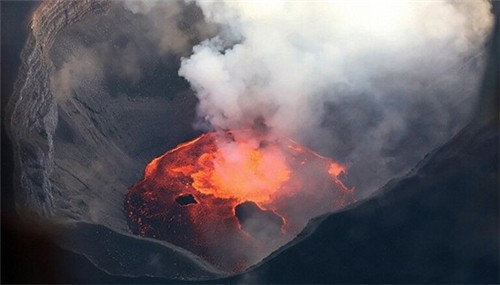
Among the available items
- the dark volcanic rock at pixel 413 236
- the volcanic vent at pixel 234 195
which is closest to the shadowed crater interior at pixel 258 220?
the volcanic vent at pixel 234 195

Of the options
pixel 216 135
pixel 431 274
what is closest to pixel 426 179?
pixel 431 274

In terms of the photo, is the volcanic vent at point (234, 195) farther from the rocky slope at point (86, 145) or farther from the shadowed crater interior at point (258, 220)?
the rocky slope at point (86, 145)

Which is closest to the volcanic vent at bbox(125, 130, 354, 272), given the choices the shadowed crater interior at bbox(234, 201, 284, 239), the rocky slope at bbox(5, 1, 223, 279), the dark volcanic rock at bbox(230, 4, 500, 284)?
the shadowed crater interior at bbox(234, 201, 284, 239)

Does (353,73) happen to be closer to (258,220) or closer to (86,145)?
(258,220)

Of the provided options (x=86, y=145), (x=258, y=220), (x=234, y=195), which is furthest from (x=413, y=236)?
(x=86, y=145)

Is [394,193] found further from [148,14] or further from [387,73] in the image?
[148,14]

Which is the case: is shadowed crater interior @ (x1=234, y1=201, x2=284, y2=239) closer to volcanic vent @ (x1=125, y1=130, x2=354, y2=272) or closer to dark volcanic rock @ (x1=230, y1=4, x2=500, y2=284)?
volcanic vent @ (x1=125, y1=130, x2=354, y2=272)
